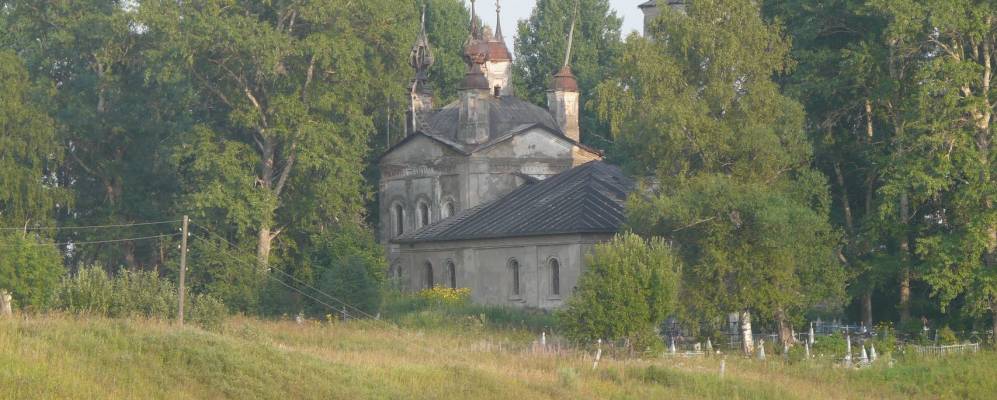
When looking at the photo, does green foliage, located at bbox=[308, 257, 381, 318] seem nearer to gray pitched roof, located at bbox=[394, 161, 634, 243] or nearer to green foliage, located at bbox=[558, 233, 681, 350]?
gray pitched roof, located at bbox=[394, 161, 634, 243]

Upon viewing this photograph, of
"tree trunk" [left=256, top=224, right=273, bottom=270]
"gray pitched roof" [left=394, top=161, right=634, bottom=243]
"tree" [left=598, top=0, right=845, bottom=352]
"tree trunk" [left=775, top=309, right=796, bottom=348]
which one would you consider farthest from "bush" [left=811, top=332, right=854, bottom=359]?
"tree trunk" [left=256, top=224, right=273, bottom=270]

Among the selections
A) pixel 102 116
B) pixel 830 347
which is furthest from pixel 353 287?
pixel 102 116

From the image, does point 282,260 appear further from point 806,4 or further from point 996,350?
point 996,350

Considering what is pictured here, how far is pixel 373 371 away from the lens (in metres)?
→ 30.7

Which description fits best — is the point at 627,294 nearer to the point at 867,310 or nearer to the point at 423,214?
the point at 867,310

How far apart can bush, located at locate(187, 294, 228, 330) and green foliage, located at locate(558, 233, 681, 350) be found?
27.1ft

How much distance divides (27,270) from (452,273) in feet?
41.2

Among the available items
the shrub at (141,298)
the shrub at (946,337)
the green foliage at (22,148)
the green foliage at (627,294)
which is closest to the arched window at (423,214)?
the green foliage at (22,148)

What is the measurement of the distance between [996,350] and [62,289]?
73.1ft

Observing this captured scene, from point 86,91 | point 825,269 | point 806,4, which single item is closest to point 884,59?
point 806,4

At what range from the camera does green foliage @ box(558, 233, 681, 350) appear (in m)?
36.1

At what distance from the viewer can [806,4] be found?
41.6 meters

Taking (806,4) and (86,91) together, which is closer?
(806,4)

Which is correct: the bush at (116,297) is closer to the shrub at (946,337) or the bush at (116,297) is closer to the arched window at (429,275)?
the arched window at (429,275)
